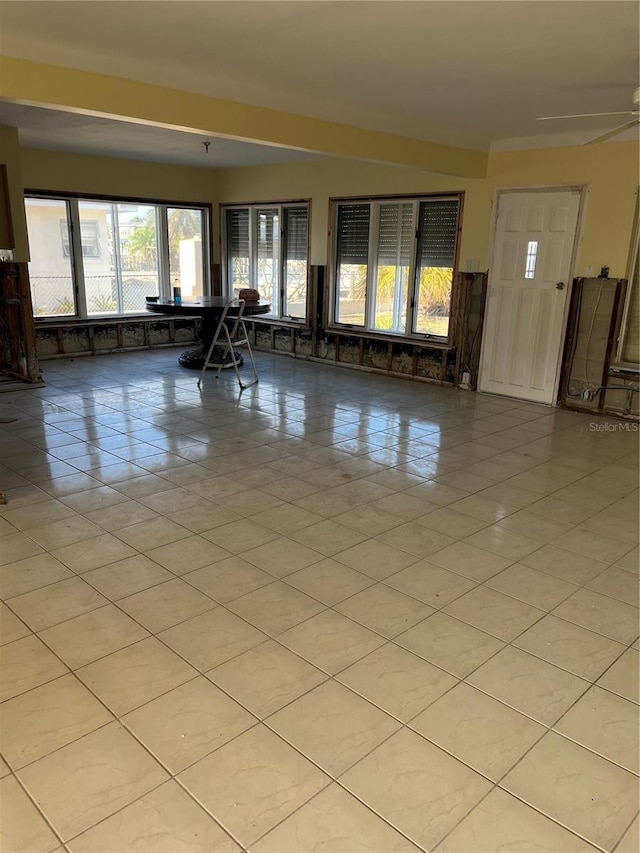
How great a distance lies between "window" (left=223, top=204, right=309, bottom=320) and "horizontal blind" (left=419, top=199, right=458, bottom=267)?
1.79 metres

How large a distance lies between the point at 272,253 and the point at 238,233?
2.66ft

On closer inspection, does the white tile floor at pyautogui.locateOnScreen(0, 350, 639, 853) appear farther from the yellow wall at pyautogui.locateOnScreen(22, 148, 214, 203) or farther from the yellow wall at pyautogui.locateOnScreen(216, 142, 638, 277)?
the yellow wall at pyautogui.locateOnScreen(22, 148, 214, 203)

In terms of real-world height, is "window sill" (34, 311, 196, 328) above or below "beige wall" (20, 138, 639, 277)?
below

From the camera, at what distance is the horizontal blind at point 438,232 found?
664cm

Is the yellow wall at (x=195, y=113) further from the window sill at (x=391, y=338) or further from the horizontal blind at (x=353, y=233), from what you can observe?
the window sill at (x=391, y=338)

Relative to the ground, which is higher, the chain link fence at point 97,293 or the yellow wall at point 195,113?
the yellow wall at point 195,113

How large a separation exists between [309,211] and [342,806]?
24.0ft

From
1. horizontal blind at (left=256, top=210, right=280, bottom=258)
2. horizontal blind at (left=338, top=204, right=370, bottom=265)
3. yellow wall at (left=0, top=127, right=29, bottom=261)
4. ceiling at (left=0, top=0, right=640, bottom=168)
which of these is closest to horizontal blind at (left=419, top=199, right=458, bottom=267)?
horizontal blind at (left=338, top=204, right=370, bottom=265)

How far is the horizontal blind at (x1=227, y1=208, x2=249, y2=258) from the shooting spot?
8945 mm

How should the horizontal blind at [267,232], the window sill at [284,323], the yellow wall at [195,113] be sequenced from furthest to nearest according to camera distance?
1. the horizontal blind at [267,232]
2. the window sill at [284,323]
3. the yellow wall at [195,113]

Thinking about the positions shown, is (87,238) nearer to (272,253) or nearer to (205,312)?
(272,253)

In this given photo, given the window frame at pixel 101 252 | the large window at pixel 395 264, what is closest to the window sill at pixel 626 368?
the large window at pixel 395 264

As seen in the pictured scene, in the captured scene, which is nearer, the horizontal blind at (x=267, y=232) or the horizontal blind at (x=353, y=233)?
the horizontal blind at (x=353, y=233)

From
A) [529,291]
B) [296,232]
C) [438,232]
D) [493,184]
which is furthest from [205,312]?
[529,291]
